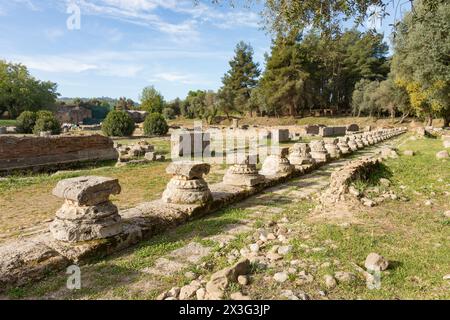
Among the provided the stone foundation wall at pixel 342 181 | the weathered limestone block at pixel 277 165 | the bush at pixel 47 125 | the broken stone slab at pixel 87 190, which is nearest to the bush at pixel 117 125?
the bush at pixel 47 125

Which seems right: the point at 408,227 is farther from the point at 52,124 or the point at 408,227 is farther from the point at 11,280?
the point at 52,124

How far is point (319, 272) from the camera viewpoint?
2.99 m

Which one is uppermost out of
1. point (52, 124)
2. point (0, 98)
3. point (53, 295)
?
point (0, 98)

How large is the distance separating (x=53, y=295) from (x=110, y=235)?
104 centimetres

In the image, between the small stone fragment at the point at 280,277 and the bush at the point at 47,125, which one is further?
the bush at the point at 47,125

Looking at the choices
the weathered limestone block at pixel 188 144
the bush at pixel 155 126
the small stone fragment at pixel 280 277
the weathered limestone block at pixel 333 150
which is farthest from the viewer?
the bush at pixel 155 126

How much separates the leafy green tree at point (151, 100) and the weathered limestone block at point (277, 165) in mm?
52441

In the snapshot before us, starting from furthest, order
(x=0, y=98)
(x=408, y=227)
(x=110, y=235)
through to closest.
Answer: (x=0, y=98) < (x=408, y=227) < (x=110, y=235)

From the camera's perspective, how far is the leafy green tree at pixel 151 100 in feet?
200

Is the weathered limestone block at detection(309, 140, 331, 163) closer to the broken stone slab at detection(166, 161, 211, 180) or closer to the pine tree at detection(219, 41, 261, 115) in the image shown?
the broken stone slab at detection(166, 161, 211, 180)

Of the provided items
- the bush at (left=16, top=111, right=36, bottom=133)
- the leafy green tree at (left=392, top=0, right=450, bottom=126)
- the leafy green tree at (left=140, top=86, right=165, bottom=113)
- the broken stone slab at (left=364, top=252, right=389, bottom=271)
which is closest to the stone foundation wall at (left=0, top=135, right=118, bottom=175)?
the broken stone slab at (left=364, top=252, right=389, bottom=271)

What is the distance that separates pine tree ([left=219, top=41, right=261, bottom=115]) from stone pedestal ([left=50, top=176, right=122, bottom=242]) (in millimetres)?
49715

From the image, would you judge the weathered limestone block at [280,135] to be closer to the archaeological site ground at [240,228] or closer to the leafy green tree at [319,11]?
the archaeological site ground at [240,228]
